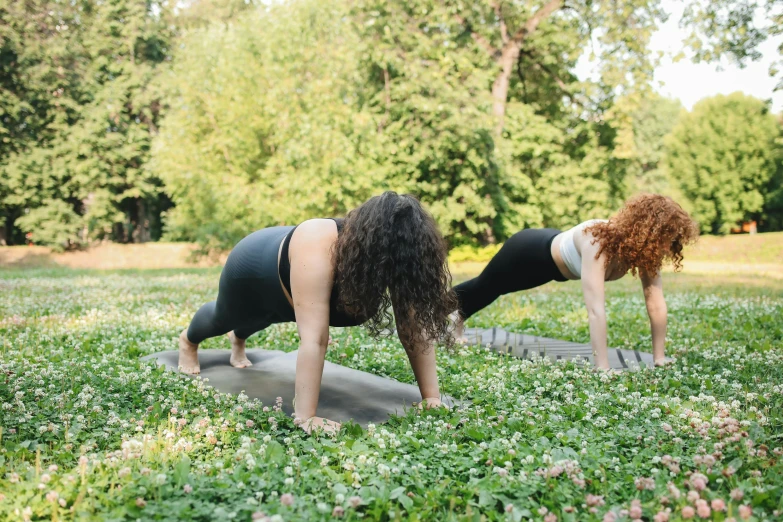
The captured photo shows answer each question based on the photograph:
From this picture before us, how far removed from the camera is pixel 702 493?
2.98 m

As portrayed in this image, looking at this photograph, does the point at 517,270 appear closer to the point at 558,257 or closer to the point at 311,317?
the point at 558,257

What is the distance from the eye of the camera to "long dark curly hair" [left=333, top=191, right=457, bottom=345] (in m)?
4.14

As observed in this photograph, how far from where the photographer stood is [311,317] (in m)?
4.29

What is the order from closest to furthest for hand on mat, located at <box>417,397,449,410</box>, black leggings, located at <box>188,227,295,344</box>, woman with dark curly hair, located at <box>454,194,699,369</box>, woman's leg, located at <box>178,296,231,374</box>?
1. hand on mat, located at <box>417,397,449,410</box>
2. black leggings, located at <box>188,227,295,344</box>
3. woman's leg, located at <box>178,296,231,374</box>
4. woman with dark curly hair, located at <box>454,194,699,369</box>

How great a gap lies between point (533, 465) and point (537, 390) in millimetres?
1699

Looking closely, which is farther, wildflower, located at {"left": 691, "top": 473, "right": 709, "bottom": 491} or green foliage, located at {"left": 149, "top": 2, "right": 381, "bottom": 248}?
green foliage, located at {"left": 149, "top": 2, "right": 381, "bottom": 248}

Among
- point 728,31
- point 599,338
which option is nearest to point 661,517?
point 599,338

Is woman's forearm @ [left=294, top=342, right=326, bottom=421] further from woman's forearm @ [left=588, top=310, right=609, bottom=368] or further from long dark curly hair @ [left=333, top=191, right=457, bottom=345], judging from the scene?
woman's forearm @ [left=588, top=310, right=609, bottom=368]

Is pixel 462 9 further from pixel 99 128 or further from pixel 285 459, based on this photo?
pixel 285 459

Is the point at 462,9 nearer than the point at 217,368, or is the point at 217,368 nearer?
the point at 217,368

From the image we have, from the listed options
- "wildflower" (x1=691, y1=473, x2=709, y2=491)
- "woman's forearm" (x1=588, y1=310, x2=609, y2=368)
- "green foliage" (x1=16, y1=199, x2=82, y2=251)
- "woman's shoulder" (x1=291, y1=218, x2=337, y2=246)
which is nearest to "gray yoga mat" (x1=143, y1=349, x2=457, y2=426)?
"woman's shoulder" (x1=291, y1=218, x2=337, y2=246)

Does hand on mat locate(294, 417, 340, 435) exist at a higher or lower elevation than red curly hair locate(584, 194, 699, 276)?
lower

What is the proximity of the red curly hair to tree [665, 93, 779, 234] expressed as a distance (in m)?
49.9

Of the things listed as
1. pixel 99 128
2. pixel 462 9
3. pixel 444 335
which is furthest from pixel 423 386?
pixel 99 128
